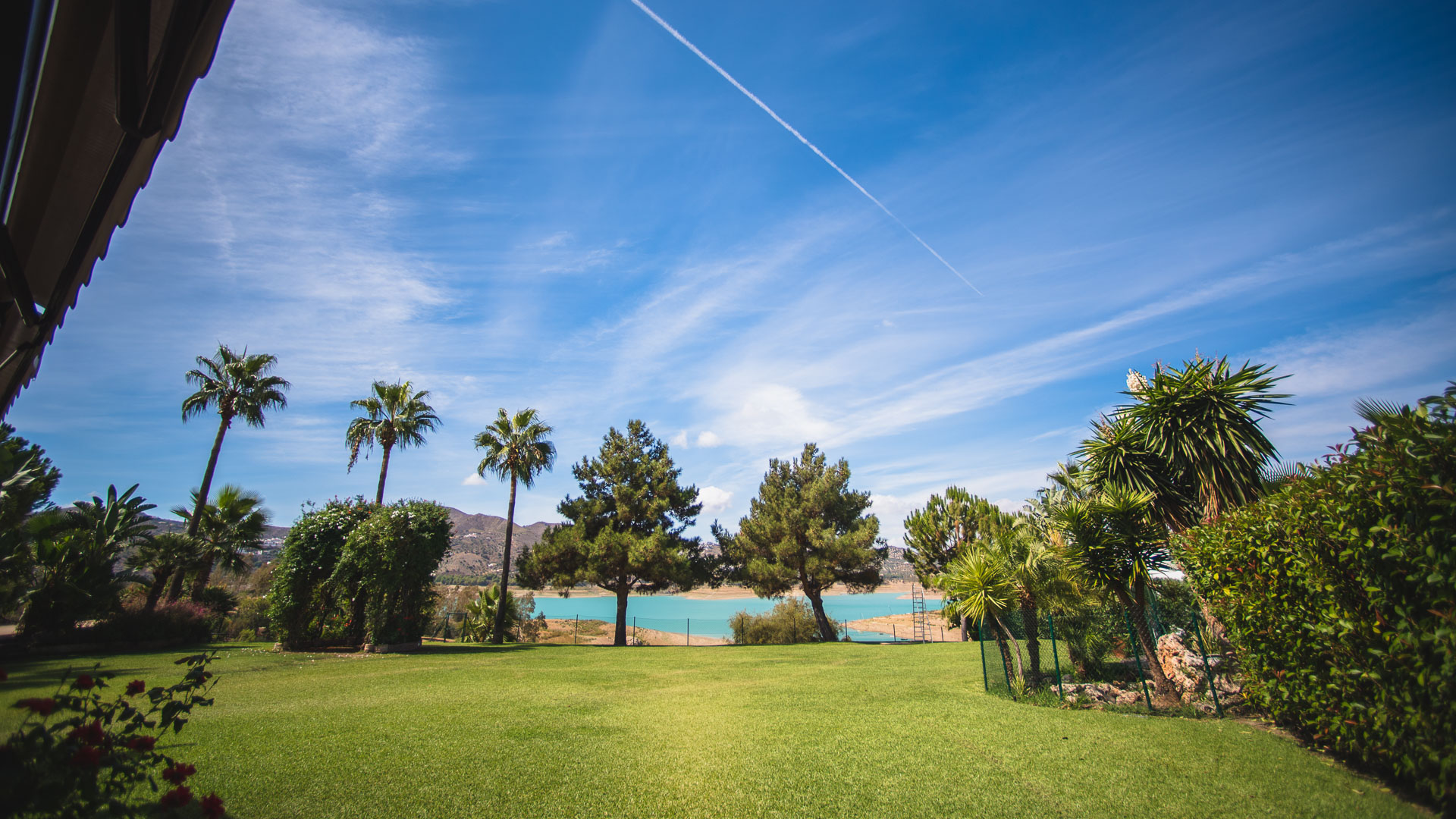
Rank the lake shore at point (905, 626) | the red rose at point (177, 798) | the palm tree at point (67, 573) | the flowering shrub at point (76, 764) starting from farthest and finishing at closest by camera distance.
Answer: the lake shore at point (905, 626) < the palm tree at point (67, 573) < the red rose at point (177, 798) < the flowering shrub at point (76, 764)

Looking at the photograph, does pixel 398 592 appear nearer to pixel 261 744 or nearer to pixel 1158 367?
pixel 261 744

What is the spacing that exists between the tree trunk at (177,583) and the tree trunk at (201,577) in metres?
0.39

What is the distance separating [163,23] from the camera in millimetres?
1576

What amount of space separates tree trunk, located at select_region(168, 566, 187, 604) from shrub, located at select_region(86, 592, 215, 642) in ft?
4.08

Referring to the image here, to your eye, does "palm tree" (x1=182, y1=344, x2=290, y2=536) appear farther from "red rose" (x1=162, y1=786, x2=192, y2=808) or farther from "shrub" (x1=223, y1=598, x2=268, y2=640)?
"red rose" (x1=162, y1=786, x2=192, y2=808)

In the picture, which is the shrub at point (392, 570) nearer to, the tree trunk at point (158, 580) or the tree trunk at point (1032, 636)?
the tree trunk at point (158, 580)

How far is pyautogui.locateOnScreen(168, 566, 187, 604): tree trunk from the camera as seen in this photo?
20.5m

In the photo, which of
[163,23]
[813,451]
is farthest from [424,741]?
[813,451]

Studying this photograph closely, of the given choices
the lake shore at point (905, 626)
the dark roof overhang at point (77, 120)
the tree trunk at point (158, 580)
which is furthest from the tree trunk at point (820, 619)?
the dark roof overhang at point (77, 120)

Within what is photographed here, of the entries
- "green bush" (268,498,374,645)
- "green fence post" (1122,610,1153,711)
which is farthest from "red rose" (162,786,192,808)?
"green bush" (268,498,374,645)

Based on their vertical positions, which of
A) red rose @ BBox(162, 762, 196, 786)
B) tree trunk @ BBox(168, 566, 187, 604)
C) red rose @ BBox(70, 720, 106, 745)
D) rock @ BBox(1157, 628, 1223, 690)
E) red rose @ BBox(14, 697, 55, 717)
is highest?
tree trunk @ BBox(168, 566, 187, 604)

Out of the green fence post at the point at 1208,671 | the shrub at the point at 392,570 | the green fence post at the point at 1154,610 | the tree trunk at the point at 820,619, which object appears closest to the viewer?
the green fence post at the point at 1208,671

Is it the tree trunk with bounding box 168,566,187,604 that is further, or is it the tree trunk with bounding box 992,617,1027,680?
the tree trunk with bounding box 168,566,187,604

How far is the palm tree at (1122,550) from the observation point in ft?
32.6
